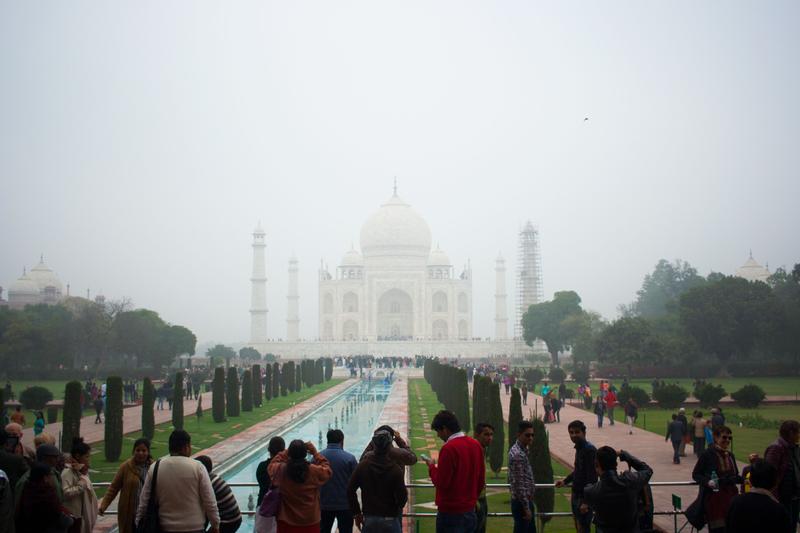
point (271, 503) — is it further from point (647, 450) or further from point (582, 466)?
point (647, 450)

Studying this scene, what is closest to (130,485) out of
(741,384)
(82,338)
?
(741,384)

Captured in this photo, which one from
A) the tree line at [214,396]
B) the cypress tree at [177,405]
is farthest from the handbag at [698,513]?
the cypress tree at [177,405]

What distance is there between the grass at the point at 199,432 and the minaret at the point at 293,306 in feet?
95.7

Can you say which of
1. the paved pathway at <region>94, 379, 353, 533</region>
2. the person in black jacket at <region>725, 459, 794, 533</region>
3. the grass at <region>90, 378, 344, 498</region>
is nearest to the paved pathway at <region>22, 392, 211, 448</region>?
the grass at <region>90, 378, 344, 498</region>

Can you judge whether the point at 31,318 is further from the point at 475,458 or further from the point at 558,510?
the point at 475,458

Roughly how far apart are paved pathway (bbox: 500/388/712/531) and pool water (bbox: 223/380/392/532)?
10.4 ft

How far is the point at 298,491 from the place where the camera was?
192 inches

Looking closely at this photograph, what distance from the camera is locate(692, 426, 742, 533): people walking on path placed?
5.53 m

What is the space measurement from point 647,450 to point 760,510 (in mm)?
9195

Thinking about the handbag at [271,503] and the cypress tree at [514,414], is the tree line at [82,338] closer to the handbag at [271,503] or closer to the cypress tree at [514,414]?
the cypress tree at [514,414]

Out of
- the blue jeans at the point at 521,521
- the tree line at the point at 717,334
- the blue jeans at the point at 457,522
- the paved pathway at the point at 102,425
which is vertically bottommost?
the paved pathway at the point at 102,425

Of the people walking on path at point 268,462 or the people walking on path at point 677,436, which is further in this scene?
the people walking on path at point 677,436

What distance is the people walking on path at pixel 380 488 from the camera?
15.7ft

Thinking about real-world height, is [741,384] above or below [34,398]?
below
